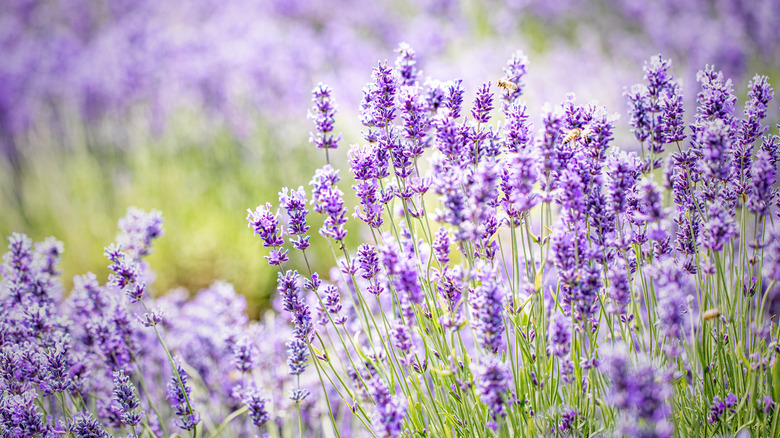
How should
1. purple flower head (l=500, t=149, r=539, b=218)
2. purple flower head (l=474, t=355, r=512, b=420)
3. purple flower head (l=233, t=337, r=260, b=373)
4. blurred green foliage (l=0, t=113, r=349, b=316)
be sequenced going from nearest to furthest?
purple flower head (l=474, t=355, r=512, b=420) → purple flower head (l=500, t=149, r=539, b=218) → purple flower head (l=233, t=337, r=260, b=373) → blurred green foliage (l=0, t=113, r=349, b=316)

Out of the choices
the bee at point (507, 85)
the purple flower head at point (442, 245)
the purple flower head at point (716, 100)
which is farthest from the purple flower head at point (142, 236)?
the purple flower head at point (716, 100)

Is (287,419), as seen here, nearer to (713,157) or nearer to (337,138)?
(337,138)

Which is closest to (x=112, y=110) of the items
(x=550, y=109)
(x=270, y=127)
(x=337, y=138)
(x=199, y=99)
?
(x=199, y=99)

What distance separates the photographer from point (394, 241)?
1391mm

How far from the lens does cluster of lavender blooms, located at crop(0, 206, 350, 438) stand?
1.58 metres

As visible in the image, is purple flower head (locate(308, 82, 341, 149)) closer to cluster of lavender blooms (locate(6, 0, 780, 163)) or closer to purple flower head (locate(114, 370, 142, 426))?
purple flower head (locate(114, 370, 142, 426))

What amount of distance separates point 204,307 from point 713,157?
2664 mm

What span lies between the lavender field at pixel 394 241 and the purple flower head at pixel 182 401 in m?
0.02

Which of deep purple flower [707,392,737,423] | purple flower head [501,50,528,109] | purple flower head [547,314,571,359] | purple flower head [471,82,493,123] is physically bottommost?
deep purple flower [707,392,737,423]

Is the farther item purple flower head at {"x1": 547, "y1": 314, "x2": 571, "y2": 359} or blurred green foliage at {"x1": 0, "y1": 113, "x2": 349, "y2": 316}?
blurred green foliage at {"x1": 0, "y1": 113, "x2": 349, "y2": 316}

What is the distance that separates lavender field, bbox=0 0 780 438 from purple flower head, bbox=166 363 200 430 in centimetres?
2

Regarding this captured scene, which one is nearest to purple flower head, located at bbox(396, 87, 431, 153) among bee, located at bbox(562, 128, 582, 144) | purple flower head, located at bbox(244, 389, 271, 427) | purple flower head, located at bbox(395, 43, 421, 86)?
purple flower head, located at bbox(395, 43, 421, 86)

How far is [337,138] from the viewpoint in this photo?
63.6 inches

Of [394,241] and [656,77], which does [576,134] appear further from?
[394,241]
